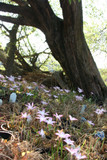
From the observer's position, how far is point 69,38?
3.77 metres

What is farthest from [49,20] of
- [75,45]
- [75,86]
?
[75,86]

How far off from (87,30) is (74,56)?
505 cm

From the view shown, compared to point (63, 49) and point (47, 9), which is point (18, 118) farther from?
point (47, 9)

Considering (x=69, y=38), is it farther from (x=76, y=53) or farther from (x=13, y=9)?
(x=13, y=9)

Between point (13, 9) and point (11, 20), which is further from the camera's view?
point (11, 20)

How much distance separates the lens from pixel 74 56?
152 inches

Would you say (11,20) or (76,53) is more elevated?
(11,20)

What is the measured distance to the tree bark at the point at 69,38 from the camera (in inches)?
143

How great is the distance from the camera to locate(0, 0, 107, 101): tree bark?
3625 mm

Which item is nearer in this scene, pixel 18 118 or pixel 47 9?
pixel 18 118

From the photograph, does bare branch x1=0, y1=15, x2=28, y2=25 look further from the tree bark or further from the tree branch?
the tree branch

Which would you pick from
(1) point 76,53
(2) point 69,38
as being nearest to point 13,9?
(2) point 69,38

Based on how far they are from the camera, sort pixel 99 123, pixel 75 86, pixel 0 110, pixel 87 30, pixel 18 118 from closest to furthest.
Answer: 1. pixel 18 118
2. pixel 0 110
3. pixel 99 123
4. pixel 75 86
5. pixel 87 30

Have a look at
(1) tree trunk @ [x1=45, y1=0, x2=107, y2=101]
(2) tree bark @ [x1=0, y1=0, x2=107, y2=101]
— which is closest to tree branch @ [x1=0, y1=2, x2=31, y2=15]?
(2) tree bark @ [x1=0, y1=0, x2=107, y2=101]
